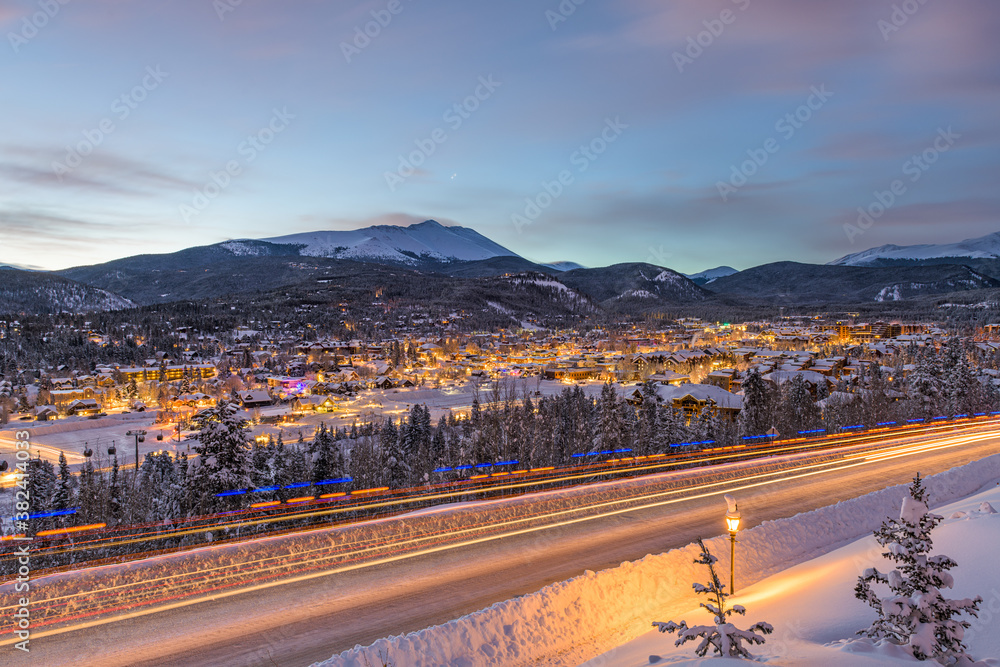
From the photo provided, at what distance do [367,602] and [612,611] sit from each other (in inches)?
173

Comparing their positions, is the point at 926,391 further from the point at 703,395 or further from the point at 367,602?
the point at 367,602

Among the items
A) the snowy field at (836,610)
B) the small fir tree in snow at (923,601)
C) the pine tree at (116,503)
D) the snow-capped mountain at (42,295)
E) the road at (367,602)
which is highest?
the snow-capped mountain at (42,295)

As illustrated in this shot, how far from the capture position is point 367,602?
31.5 ft

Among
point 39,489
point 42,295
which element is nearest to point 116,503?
point 39,489

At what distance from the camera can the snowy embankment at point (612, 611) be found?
7609 millimetres

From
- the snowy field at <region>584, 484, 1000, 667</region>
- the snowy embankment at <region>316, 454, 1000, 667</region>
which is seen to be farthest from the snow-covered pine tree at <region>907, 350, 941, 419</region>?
the snowy field at <region>584, 484, 1000, 667</region>

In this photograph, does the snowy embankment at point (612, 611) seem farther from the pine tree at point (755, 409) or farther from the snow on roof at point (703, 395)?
the snow on roof at point (703, 395)

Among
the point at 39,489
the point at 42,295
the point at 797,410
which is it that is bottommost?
the point at 39,489

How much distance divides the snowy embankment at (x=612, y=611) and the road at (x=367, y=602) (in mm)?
1220

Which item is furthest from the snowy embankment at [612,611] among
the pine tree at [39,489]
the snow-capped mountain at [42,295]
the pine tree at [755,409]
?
the snow-capped mountain at [42,295]

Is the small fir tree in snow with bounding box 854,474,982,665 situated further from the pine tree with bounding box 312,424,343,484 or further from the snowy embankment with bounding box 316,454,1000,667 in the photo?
the pine tree with bounding box 312,424,343,484

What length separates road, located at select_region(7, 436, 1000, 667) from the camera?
317 inches

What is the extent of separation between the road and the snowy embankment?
1220 millimetres

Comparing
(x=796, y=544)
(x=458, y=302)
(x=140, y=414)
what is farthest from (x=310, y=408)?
(x=458, y=302)
